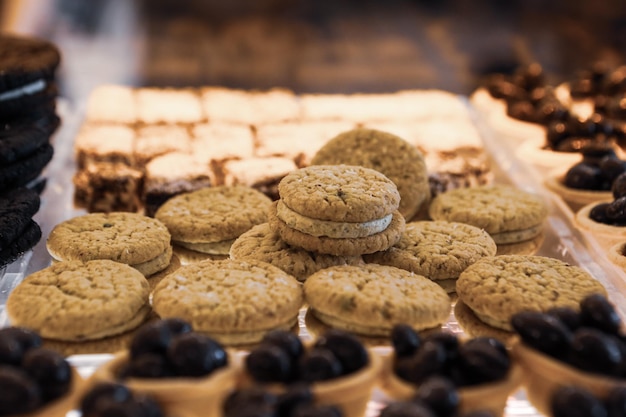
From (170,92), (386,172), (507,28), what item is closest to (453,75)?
(507,28)

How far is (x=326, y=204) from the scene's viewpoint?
1814mm

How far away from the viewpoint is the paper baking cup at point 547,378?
1.34 meters

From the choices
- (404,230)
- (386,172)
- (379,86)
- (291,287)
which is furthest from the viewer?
(379,86)

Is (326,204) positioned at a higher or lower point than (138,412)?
higher

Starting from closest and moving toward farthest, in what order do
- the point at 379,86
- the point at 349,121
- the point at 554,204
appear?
the point at 554,204, the point at 349,121, the point at 379,86

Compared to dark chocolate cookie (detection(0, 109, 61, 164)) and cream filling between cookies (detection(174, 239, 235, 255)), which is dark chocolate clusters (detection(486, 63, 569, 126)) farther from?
dark chocolate cookie (detection(0, 109, 61, 164))

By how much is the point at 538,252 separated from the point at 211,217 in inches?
38.0

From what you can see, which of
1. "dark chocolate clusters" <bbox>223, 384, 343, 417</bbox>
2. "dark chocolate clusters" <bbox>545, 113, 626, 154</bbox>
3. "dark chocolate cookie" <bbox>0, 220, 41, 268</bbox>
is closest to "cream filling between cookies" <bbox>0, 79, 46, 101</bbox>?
"dark chocolate cookie" <bbox>0, 220, 41, 268</bbox>

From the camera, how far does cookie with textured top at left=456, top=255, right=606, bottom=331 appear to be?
1673mm

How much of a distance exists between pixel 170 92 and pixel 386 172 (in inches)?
61.6

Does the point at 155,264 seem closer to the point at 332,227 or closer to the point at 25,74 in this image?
the point at 332,227

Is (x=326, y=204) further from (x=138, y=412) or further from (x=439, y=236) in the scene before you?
(x=138, y=412)

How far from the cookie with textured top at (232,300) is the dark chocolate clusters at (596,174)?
1264mm

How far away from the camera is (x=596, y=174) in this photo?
2551 millimetres
